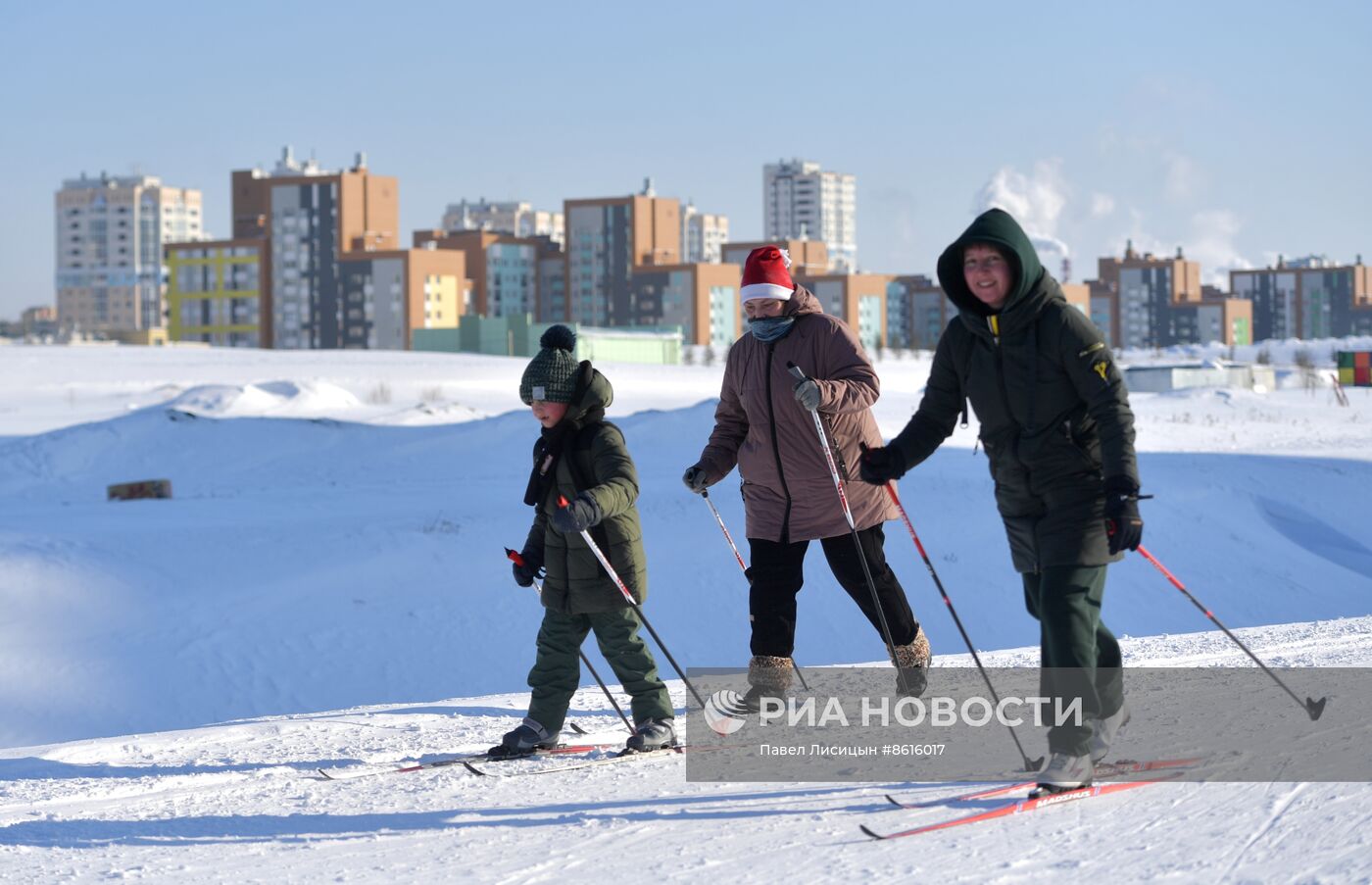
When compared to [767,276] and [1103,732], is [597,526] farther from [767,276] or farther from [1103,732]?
[1103,732]

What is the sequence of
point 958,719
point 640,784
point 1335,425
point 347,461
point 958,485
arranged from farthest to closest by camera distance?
1. point 1335,425
2. point 347,461
3. point 958,485
4. point 958,719
5. point 640,784

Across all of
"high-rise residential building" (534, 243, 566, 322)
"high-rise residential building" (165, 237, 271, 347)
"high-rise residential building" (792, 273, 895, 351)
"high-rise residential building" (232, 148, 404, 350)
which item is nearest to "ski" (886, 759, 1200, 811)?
"high-rise residential building" (232, 148, 404, 350)

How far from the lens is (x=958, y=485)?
1580 centimetres

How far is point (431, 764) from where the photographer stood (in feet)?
16.5

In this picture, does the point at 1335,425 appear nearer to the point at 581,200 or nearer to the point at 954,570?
the point at 954,570

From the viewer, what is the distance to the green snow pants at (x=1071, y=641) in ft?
13.7

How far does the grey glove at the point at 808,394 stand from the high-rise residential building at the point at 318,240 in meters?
93.0

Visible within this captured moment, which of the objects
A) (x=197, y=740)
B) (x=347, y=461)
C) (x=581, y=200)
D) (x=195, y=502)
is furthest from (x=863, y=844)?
(x=581, y=200)

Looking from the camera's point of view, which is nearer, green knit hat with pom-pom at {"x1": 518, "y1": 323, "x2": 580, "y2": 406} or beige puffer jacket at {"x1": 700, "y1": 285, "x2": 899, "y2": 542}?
green knit hat with pom-pom at {"x1": 518, "y1": 323, "x2": 580, "y2": 406}

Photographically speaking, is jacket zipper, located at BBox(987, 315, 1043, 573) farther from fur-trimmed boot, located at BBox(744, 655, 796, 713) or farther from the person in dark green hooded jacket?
fur-trimmed boot, located at BBox(744, 655, 796, 713)

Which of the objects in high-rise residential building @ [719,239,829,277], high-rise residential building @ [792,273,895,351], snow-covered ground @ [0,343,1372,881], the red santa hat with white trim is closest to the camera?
snow-covered ground @ [0,343,1372,881]

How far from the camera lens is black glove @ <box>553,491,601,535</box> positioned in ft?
15.7

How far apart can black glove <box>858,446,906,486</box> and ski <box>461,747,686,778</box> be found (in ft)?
3.66

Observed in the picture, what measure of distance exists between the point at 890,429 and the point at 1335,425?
8.90 m
